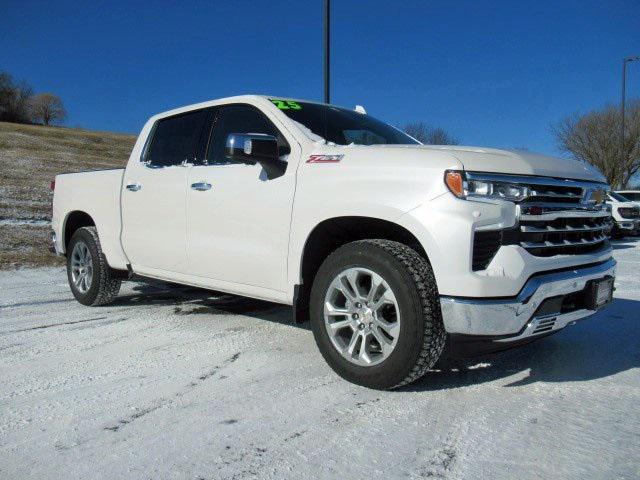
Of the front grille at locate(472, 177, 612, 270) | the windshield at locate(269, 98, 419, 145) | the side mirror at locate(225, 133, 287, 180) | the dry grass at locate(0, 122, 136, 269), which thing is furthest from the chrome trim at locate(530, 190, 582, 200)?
the dry grass at locate(0, 122, 136, 269)

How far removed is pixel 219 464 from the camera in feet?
7.36

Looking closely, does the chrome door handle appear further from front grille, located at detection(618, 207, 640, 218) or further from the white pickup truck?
front grille, located at detection(618, 207, 640, 218)

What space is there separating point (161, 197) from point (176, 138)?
1.83 ft

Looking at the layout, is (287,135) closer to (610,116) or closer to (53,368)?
(53,368)

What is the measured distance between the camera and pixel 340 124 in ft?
13.4

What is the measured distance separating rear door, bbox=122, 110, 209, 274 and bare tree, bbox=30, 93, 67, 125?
6752 centimetres

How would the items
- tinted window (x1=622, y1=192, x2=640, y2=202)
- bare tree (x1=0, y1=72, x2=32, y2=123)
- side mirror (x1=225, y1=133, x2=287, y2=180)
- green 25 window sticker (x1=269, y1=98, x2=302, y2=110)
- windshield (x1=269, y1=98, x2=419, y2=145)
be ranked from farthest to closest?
1. bare tree (x1=0, y1=72, x2=32, y2=123)
2. tinted window (x1=622, y1=192, x2=640, y2=202)
3. green 25 window sticker (x1=269, y1=98, x2=302, y2=110)
4. windshield (x1=269, y1=98, x2=419, y2=145)
5. side mirror (x1=225, y1=133, x2=287, y2=180)

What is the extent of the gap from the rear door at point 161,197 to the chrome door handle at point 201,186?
5.8 inches

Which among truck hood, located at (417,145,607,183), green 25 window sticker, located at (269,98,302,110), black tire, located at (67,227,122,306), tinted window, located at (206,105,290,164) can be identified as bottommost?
black tire, located at (67,227,122,306)

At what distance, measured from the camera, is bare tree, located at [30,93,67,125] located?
6456 centimetres

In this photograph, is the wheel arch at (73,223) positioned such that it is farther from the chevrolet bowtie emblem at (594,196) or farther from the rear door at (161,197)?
the chevrolet bowtie emblem at (594,196)

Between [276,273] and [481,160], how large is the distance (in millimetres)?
1487

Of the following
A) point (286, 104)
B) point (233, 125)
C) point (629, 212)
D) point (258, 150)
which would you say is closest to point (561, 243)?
point (258, 150)

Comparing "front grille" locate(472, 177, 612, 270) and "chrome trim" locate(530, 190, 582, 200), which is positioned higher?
"chrome trim" locate(530, 190, 582, 200)
